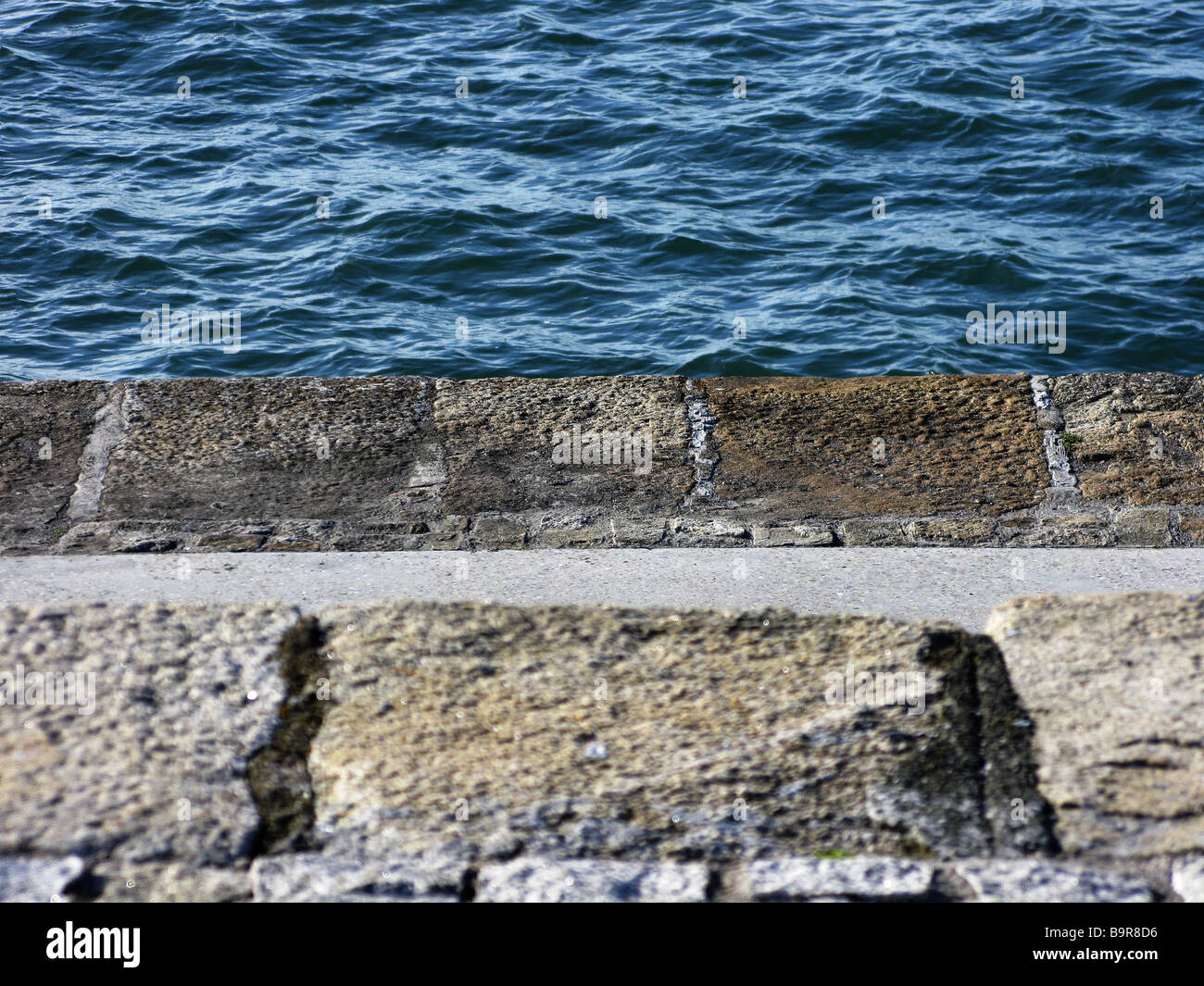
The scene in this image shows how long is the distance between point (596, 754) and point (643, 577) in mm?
559

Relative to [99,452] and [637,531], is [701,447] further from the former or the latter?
[99,452]

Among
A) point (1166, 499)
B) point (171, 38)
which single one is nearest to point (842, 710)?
point (1166, 499)

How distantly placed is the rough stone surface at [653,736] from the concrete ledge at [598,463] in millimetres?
551

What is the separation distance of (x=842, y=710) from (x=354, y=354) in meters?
5.47

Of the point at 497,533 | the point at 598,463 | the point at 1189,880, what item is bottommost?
the point at 1189,880

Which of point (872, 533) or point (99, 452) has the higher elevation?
point (99, 452)

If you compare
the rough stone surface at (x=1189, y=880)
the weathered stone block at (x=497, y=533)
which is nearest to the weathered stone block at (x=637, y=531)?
the weathered stone block at (x=497, y=533)

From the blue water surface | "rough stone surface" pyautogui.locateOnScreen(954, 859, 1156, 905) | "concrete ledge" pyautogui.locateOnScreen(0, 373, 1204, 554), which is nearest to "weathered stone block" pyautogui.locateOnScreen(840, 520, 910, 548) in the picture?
"concrete ledge" pyautogui.locateOnScreen(0, 373, 1204, 554)

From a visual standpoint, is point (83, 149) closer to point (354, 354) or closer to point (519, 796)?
point (354, 354)

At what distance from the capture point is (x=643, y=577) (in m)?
1.83

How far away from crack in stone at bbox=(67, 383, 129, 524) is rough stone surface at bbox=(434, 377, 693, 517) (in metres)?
0.62

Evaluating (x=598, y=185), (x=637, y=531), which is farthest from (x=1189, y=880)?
(x=598, y=185)

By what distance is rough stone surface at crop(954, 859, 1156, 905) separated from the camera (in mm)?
1093

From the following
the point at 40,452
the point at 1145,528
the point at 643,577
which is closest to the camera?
the point at 643,577
